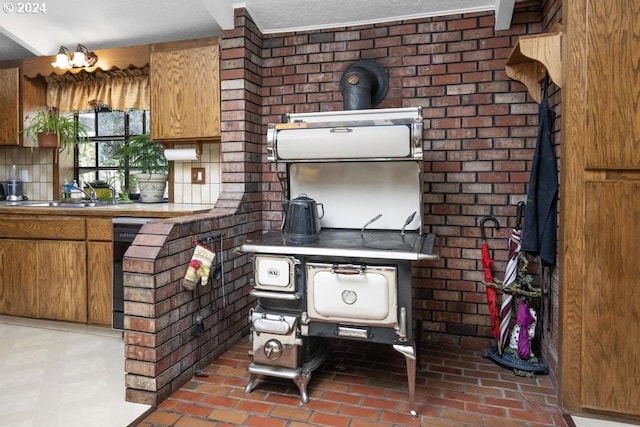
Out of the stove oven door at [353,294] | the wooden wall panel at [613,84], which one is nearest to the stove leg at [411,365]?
the stove oven door at [353,294]

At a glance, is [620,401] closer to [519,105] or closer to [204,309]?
[519,105]

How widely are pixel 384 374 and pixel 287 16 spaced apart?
249 cm

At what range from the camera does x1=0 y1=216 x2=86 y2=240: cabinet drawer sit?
10.2ft

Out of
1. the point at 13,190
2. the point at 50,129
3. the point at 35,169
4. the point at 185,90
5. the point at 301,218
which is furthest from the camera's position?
the point at 35,169

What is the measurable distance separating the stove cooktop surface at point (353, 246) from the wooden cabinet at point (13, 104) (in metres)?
2.74

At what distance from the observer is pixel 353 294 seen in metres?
1.98

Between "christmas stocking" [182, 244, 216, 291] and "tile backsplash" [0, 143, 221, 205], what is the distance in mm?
1238

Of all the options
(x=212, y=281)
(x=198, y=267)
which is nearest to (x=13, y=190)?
(x=212, y=281)

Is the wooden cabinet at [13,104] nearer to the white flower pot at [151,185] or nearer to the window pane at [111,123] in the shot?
the window pane at [111,123]

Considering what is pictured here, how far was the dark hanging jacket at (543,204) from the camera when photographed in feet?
7.38

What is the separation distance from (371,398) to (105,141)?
344cm

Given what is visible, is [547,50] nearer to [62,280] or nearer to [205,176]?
[205,176]

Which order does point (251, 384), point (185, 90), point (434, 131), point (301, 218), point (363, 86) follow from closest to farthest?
point (251, 384)
point (301, 218)
point (363, 86)
point (434, 131)
point (185, 90)

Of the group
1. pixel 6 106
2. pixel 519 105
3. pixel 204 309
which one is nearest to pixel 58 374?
pixel 204 309
